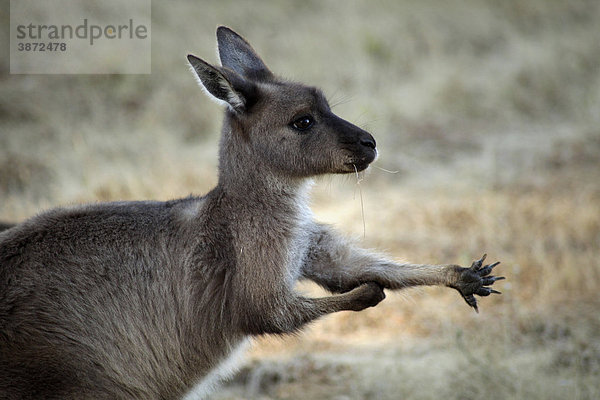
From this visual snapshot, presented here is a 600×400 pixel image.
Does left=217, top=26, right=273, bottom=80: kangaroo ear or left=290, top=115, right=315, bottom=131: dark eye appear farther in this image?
left=217, top=26, right=273, bottom=80: kangaroo ear

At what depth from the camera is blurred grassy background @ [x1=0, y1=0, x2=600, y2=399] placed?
239 inches

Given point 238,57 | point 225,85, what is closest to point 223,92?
point 225,85

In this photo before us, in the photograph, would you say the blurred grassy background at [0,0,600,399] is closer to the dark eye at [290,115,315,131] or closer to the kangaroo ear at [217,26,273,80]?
the dark eye at [290,115,315,131]

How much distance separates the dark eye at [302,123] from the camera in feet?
14.4

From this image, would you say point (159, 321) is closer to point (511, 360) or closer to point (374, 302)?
point (374, 302)

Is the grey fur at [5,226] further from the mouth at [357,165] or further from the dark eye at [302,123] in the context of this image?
the mouth at [357,165]

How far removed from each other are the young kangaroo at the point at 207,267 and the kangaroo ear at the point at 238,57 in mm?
172

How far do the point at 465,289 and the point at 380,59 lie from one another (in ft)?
29.7

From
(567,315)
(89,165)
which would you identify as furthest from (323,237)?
(89,165)

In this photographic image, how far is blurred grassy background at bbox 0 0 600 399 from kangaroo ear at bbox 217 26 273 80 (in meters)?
0.83

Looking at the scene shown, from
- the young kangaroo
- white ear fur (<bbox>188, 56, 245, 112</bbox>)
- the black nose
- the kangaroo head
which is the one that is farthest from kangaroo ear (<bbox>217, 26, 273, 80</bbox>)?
the black nose

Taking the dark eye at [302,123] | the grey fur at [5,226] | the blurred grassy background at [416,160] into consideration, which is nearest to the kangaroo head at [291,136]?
the dark eye at [302,123]

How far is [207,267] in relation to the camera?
166 inches

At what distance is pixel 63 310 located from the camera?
3926mm
